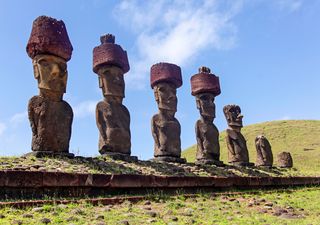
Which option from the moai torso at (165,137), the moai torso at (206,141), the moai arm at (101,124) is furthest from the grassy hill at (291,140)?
the moai arm at (101,124)

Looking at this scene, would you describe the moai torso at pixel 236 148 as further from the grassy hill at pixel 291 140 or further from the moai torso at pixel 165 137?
the grassy hill at pixel 291 140

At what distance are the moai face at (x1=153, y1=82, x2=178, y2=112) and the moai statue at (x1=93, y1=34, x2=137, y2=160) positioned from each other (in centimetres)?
157

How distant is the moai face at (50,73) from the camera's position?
8242 millimetres

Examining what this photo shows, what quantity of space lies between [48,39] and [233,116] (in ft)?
27.0

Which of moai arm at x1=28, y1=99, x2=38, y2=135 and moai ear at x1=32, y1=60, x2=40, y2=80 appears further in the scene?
moai ear at x1=32, y1=60, x2=40, y2=80

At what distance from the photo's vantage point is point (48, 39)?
27.2ft

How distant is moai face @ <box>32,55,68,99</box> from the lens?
824 centimetres

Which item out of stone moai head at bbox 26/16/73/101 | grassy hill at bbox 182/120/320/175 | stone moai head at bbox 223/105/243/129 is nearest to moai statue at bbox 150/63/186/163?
stone moai head at bbox 26/16/73/101

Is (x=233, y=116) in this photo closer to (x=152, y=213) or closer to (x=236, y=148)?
(x=236, y=148)

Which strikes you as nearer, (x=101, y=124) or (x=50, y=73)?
(x=50, y=73)

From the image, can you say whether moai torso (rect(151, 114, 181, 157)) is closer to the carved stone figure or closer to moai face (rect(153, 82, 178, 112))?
moai face (rect(153, 82, 178, 112))

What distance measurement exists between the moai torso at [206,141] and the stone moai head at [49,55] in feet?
16.9

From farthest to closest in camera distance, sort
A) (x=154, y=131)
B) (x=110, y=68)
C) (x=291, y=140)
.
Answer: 1. (x=291, y=140)
2. (x=154, y=131)
3. (x=110, y=68)

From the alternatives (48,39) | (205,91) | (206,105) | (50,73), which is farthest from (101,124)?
(205,91)
